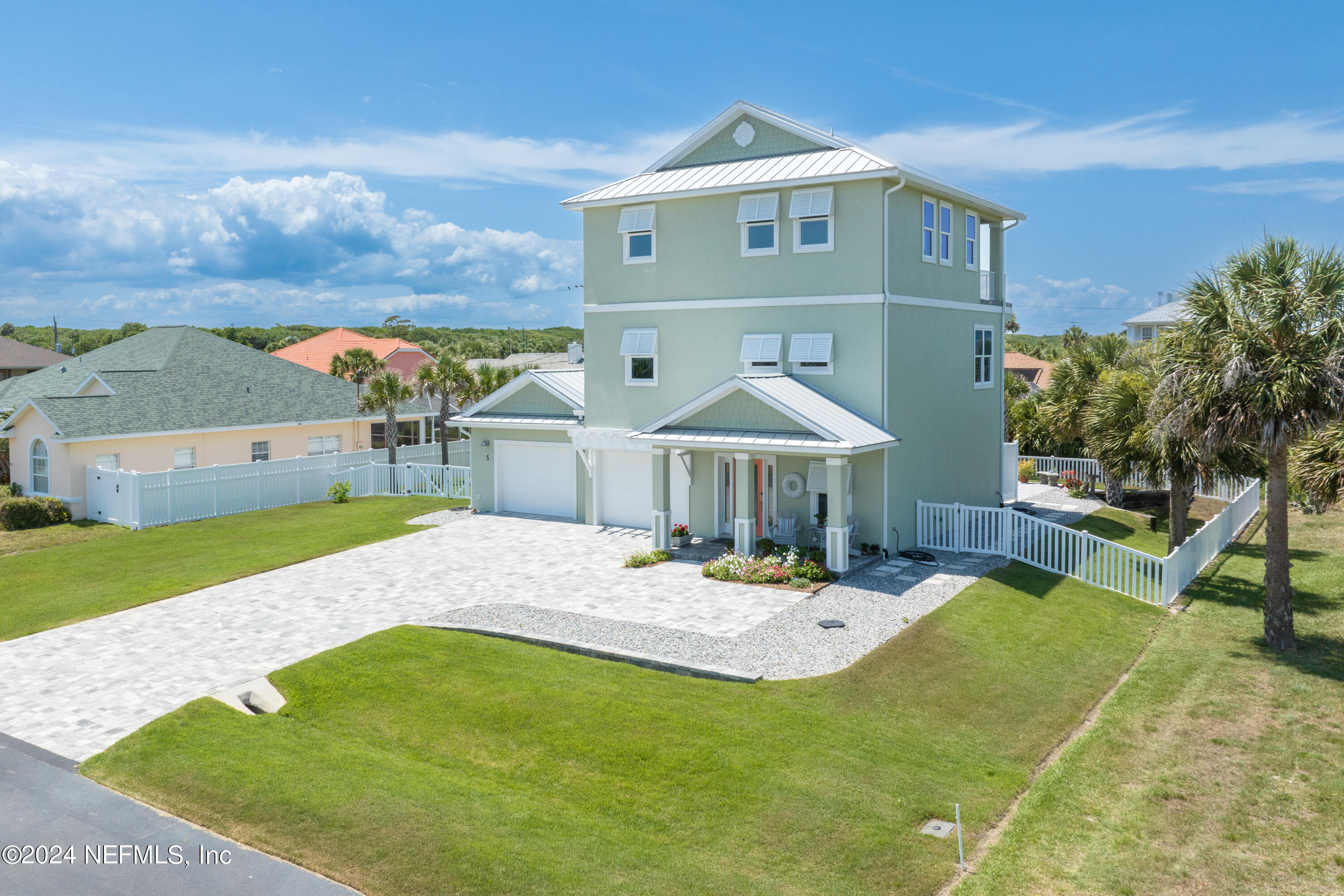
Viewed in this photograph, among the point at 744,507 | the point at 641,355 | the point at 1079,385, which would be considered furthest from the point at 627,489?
the point at 1079,385

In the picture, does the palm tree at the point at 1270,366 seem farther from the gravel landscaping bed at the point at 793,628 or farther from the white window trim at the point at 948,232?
the white window trim at the point at 948,232

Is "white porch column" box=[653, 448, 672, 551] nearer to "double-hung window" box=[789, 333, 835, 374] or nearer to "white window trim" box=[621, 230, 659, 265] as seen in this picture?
"double-hung window" box=[789, 333, 835, 374]

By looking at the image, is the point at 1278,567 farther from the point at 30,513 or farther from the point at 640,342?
the point at 30,513

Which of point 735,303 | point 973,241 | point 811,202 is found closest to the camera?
point 811,202

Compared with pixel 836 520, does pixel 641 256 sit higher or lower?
higher

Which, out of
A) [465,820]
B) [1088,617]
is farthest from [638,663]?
[1088,617]

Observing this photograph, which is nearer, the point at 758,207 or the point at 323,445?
the point at 758,207

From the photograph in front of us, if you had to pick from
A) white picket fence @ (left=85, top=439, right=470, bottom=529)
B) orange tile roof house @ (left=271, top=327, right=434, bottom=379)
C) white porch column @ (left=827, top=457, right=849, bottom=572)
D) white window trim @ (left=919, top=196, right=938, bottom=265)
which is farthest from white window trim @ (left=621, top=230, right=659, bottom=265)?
orange tile roof house @ (left=271, top=327, right=434, bottom=379)
